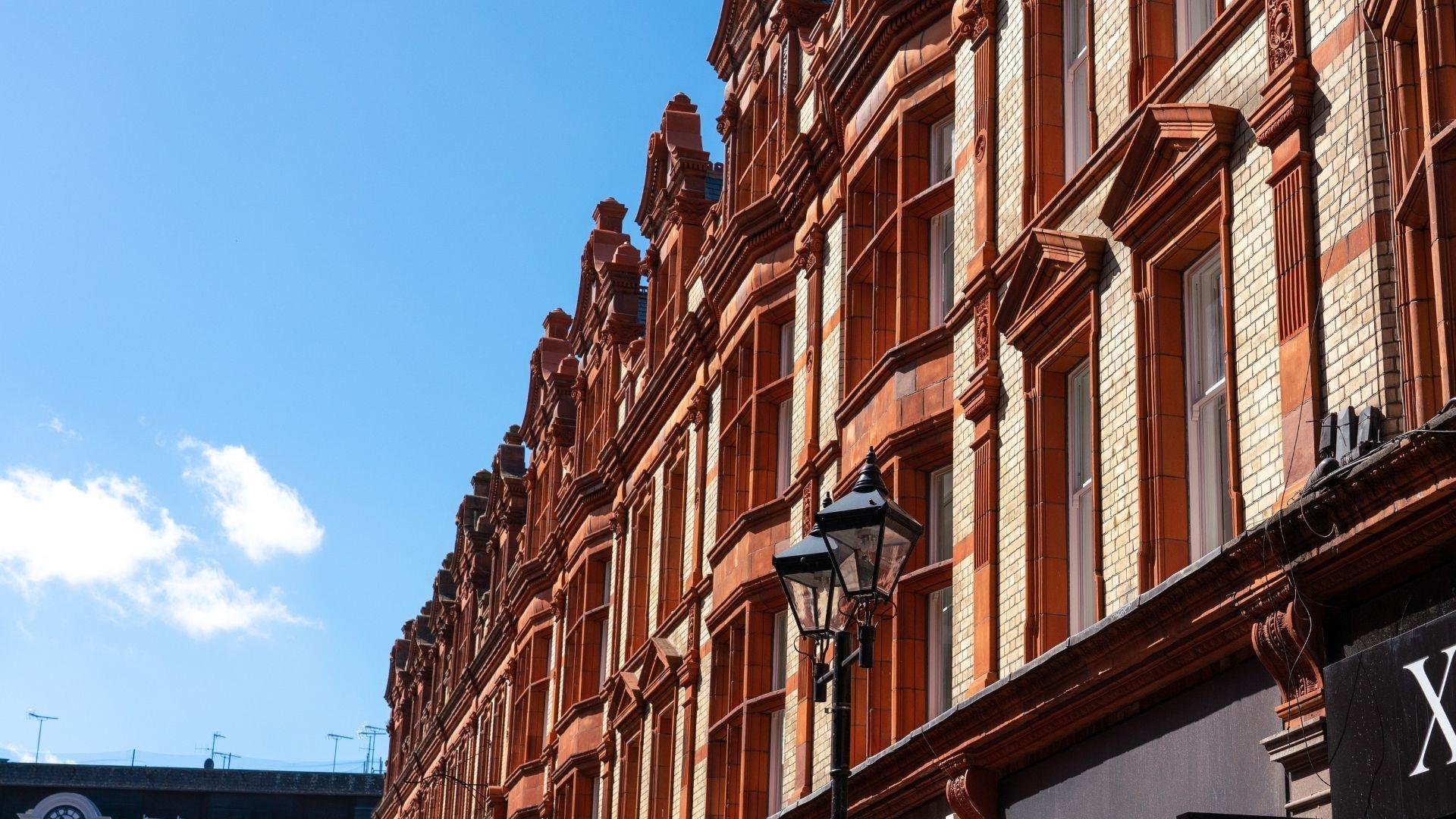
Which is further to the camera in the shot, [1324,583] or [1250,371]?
[1250,371]

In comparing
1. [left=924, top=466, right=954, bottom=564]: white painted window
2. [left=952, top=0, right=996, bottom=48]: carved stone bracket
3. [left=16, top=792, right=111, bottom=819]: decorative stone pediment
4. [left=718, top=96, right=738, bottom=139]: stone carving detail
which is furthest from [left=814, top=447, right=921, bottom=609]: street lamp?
[left=16, top=792, right=111, bottom=819]: decorative stone pediment

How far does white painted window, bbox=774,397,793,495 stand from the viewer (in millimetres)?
26266

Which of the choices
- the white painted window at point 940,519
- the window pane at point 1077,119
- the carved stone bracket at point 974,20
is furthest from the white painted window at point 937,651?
the carved stone bracket at point 974,20

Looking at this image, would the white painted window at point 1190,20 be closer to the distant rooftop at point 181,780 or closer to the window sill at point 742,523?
the window sill at point 742,523

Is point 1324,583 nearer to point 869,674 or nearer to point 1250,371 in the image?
point 1250,371

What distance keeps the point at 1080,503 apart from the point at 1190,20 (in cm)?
400

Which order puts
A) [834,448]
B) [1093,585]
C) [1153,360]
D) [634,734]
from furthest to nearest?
[634,734] → [834,448] → [1093,585] → [1153,360]

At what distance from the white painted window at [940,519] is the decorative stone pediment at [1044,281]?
8.32 feet

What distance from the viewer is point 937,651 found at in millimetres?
19641

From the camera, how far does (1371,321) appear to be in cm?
1159

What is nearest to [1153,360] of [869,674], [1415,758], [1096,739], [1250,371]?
[1250,371]

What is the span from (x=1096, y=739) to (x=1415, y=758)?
4678 millimetres

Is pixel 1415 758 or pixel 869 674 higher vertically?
pixel 869 674

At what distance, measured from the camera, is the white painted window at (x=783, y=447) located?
2627 centimetres
